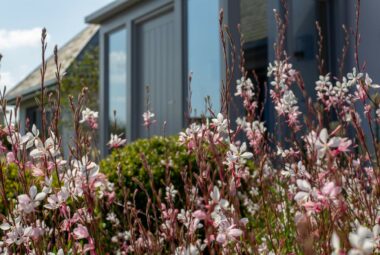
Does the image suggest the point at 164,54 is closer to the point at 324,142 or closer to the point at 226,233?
the point at 226,233

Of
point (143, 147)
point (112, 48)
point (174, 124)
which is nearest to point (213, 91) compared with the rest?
point (174, 124)

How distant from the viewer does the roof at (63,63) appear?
46.2 feet

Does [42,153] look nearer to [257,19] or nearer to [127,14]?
[257,19]

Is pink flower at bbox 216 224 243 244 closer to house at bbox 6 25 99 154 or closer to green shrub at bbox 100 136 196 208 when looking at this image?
green shrub at bbox 100 136 196 208

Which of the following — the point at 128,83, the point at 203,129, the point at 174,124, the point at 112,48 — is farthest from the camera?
the point at 112,48

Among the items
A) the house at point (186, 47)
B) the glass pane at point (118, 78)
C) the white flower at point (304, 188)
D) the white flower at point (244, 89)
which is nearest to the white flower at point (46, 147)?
the white flower at point (304, 188)

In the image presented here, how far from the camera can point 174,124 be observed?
27.2 ft

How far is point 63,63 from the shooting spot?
570 inches

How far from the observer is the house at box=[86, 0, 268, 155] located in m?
7.63

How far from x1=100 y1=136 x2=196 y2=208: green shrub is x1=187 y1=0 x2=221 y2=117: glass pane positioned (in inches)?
92.2

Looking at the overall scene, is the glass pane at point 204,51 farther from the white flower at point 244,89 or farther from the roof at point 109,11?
the white flower at point 244,89

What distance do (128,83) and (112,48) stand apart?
1235mm

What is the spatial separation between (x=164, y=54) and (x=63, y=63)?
6.24 metres

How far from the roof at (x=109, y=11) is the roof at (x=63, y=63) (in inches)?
102
